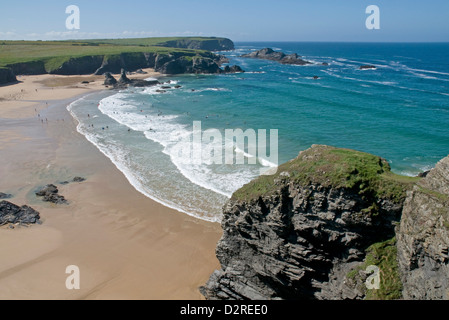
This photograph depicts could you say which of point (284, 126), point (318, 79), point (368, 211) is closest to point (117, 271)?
point (368, 211)

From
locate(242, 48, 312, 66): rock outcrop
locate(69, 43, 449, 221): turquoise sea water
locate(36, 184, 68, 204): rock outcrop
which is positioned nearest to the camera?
locate(36, 184, 68, 204): rock outcrop

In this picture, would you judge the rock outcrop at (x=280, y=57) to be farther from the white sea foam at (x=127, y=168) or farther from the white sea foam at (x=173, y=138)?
the white sea foam at (x=127, y=168)

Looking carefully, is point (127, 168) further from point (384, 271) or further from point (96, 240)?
point (384, 271)

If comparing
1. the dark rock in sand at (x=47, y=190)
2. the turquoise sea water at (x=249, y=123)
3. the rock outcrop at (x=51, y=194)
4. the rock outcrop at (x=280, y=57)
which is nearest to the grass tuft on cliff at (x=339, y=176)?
the turquoise sea water at (x=249, y=123)

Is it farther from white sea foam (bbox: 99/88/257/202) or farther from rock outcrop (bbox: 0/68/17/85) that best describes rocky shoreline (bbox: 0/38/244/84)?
white sea foam (bbox: 99/88/257/202)

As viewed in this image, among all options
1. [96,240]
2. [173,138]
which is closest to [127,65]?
[173,138]

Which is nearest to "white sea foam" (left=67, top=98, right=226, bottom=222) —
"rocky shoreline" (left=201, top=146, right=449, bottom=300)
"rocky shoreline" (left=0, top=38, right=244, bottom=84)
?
"rocky shoreline" (left=201, top=146, right=449, bottom=300)

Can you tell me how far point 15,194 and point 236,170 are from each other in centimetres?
1949

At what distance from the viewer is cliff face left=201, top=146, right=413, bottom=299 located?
11.6 m

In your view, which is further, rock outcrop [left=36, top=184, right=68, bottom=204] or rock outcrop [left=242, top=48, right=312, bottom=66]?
rock outcrop [left=242, top=48, right=312, bottom=66]

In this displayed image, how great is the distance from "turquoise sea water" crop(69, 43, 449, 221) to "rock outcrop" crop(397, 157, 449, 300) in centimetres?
1478

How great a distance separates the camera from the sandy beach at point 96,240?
17281 millimetres

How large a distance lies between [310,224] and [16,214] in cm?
2171

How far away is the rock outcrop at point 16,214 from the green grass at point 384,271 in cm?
2181
